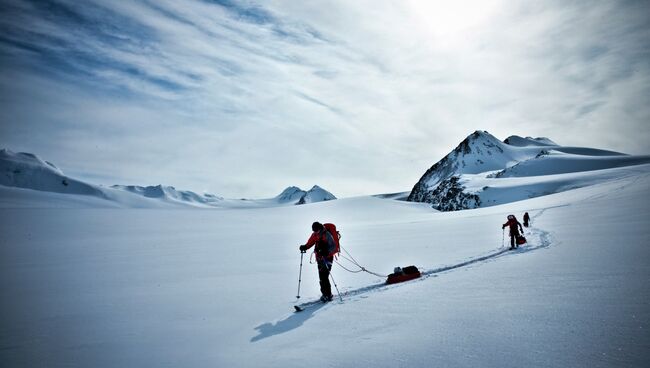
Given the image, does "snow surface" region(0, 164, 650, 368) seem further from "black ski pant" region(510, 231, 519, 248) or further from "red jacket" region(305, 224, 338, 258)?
"red jacket" region(305, 224, 338, 258)

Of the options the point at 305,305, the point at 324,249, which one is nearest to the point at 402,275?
the point at 324,249

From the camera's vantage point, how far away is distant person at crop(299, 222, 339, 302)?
27.4 ft

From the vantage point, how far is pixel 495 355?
409cm

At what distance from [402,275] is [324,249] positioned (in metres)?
2.77

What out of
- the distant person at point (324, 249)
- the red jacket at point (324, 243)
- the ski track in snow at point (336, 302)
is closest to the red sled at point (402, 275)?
the ski track in snow at point (336, 302)

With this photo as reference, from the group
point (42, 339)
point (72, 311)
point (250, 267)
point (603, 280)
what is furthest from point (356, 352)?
point (250, 267)

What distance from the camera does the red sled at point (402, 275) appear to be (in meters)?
A: 9.63

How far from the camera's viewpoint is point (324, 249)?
Answer: 8.71 meters

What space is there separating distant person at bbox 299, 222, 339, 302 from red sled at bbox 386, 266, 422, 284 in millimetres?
2087

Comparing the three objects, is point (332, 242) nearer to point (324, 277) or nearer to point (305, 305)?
point (324, 277)

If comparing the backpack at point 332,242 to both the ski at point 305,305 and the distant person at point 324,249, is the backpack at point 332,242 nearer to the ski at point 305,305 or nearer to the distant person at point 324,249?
the distant person at point 324,249

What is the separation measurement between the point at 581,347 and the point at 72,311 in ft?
34.4

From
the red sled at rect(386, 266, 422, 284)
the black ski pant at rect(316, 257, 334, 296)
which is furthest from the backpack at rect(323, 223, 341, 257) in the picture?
the red sled at rect(386, 266, 422, 284)

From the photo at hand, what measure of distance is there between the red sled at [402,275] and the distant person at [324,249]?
209 cm
